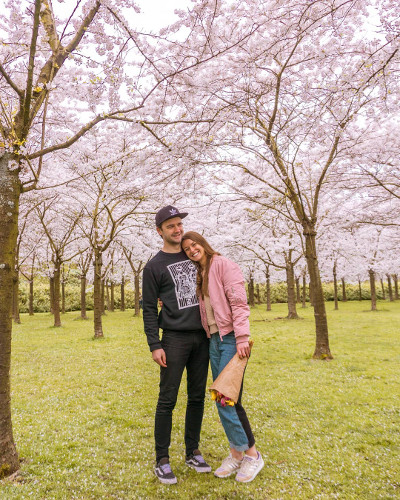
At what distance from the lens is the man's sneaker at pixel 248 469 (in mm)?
2771

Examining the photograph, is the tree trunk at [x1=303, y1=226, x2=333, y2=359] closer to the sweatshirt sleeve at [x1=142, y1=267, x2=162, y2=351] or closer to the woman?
the woman

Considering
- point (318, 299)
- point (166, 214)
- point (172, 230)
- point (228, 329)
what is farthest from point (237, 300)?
point (318, 299)

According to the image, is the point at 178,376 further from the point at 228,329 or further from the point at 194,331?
the point at 228,329

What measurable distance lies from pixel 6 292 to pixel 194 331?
67.2 inches

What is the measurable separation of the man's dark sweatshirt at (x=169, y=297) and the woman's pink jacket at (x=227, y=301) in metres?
0.13

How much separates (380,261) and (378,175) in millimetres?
15550

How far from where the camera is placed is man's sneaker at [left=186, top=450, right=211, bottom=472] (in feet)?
9.63

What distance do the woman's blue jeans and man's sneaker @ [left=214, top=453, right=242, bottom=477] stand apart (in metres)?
0.16

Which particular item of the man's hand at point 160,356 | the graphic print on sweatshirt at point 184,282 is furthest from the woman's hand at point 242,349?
the man's hand at point 160,356

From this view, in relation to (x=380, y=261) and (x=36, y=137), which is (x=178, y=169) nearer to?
(x=36, y=137)

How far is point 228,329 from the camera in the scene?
2801mm

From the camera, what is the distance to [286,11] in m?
3.82

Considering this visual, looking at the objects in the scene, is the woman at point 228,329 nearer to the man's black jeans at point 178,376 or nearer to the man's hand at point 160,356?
the man's black jeans at point 178,376

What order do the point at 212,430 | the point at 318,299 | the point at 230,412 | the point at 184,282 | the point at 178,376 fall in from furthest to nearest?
1. the point at 318,299
2. the point at 212,430
3. the point at 184,282
4. the point at 178,376
5. the point at 230,412
